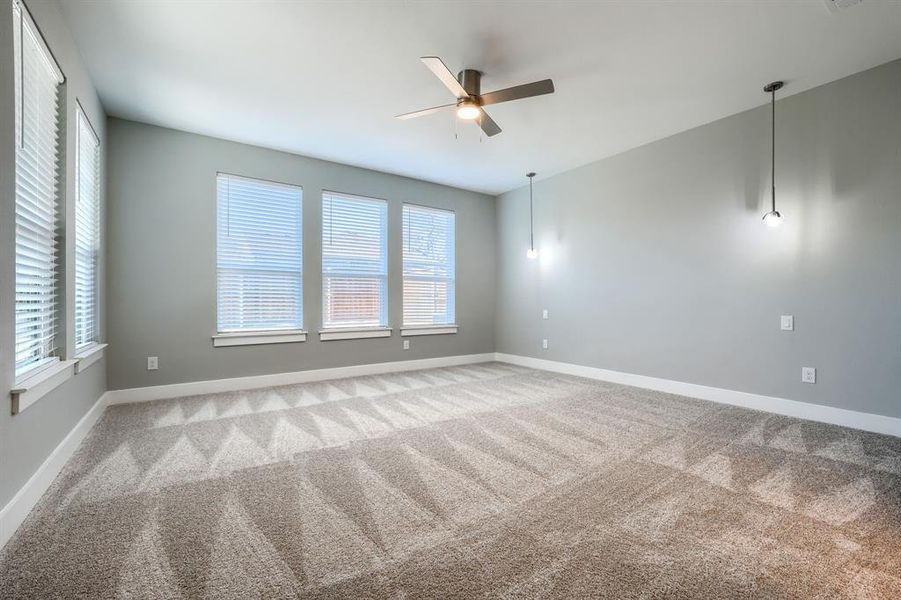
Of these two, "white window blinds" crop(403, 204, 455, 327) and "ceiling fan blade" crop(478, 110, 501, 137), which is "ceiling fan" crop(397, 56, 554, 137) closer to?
"ceiling fan blade" crop(478, 110, 501, 137)

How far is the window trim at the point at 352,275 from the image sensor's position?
4.91 metres

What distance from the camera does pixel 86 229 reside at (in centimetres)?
319

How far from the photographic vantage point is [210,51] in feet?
9.16

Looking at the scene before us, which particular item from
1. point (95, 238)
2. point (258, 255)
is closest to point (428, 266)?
point (258, 255)

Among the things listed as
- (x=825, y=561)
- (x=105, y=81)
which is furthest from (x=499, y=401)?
(x=105, y=81)

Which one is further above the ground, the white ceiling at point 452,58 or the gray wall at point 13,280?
the white ceiling at point 452,58

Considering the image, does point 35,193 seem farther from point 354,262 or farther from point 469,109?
point 354,262

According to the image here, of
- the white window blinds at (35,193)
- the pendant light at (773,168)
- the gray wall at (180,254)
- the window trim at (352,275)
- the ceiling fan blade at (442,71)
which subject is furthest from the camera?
the window trim at (352,275)

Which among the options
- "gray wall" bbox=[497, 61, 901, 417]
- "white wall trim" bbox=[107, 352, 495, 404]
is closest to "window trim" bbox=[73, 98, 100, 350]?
"white wall trim" bbox=[107, 352, 495, 404]

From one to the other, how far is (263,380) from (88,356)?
172 centimetres

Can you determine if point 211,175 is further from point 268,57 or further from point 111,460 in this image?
point 111,460

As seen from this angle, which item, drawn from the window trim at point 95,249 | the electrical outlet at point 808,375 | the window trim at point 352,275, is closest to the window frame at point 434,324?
the window trim at point 352,275

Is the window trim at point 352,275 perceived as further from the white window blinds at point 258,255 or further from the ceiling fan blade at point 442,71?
the ceiling fan blade at point 442,71

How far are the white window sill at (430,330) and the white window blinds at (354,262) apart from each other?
335mm
